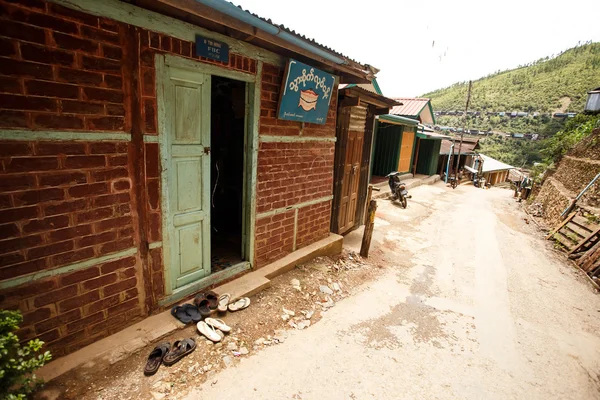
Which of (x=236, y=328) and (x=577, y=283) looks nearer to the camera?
(x=236, y=328)

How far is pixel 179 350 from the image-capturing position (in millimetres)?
2686

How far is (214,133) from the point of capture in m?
5.62

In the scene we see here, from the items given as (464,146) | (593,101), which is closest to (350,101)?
(593,101)

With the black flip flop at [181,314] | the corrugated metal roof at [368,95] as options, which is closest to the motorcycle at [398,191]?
the corrugated metal roof at [368,95]

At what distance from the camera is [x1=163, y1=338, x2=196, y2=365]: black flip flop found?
2571 mm

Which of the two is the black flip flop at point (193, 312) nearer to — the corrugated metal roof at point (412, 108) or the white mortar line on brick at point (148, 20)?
the white mortar line on brick at point (148, 20)

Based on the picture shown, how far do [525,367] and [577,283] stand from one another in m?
4.13

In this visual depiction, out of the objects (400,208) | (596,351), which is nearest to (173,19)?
(596,351)

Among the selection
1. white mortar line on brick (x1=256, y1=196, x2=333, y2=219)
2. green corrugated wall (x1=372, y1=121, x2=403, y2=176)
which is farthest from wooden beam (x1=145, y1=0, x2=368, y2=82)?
green corrugated wall (x1=372, y1=121, x2=403, y2=176)

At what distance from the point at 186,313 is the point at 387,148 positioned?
14.6 meters

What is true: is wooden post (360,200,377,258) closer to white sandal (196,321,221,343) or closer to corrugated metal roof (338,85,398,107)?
corrugated metal roof (338,85,398,107)

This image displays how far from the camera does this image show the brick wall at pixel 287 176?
3795 millimetres

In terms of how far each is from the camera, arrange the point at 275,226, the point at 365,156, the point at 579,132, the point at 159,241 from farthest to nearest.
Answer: the point at 579,132 < the point at 365,156 < the point at 275,226 < the point at 159,241

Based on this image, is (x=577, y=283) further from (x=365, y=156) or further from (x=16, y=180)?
(x=16, y=180)
